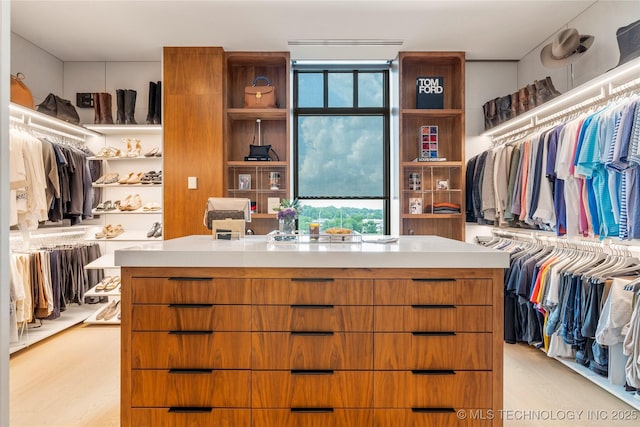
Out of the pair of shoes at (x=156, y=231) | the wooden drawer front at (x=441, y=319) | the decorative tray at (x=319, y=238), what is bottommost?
the wooden drawer front at (x=441, y=319)

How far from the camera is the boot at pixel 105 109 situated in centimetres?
479

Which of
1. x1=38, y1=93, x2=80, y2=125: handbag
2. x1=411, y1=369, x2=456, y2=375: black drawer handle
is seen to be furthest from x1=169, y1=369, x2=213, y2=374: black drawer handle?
x1=38, y1=93, x2=80, y2=125: handbag

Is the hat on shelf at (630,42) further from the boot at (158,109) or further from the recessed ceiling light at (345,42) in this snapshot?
the boot at (158,109)

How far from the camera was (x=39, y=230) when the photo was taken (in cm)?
407

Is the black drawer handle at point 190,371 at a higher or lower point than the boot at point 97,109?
lower

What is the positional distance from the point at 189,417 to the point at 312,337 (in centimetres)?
66

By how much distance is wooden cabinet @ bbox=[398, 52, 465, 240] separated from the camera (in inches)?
186

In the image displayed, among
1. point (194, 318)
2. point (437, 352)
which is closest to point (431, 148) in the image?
point (437, 352)

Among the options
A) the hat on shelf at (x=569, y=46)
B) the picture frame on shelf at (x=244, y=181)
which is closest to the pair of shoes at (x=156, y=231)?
the picture frame on shelf at (x=244, y=181)

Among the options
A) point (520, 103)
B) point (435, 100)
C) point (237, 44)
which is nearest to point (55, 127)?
point (237, 44)

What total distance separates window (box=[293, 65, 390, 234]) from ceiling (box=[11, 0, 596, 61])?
58 centimetres

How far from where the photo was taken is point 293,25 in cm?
406

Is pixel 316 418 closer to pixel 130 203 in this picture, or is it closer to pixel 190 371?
pixel 190 371

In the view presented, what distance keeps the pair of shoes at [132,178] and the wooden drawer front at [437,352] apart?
3704mm
